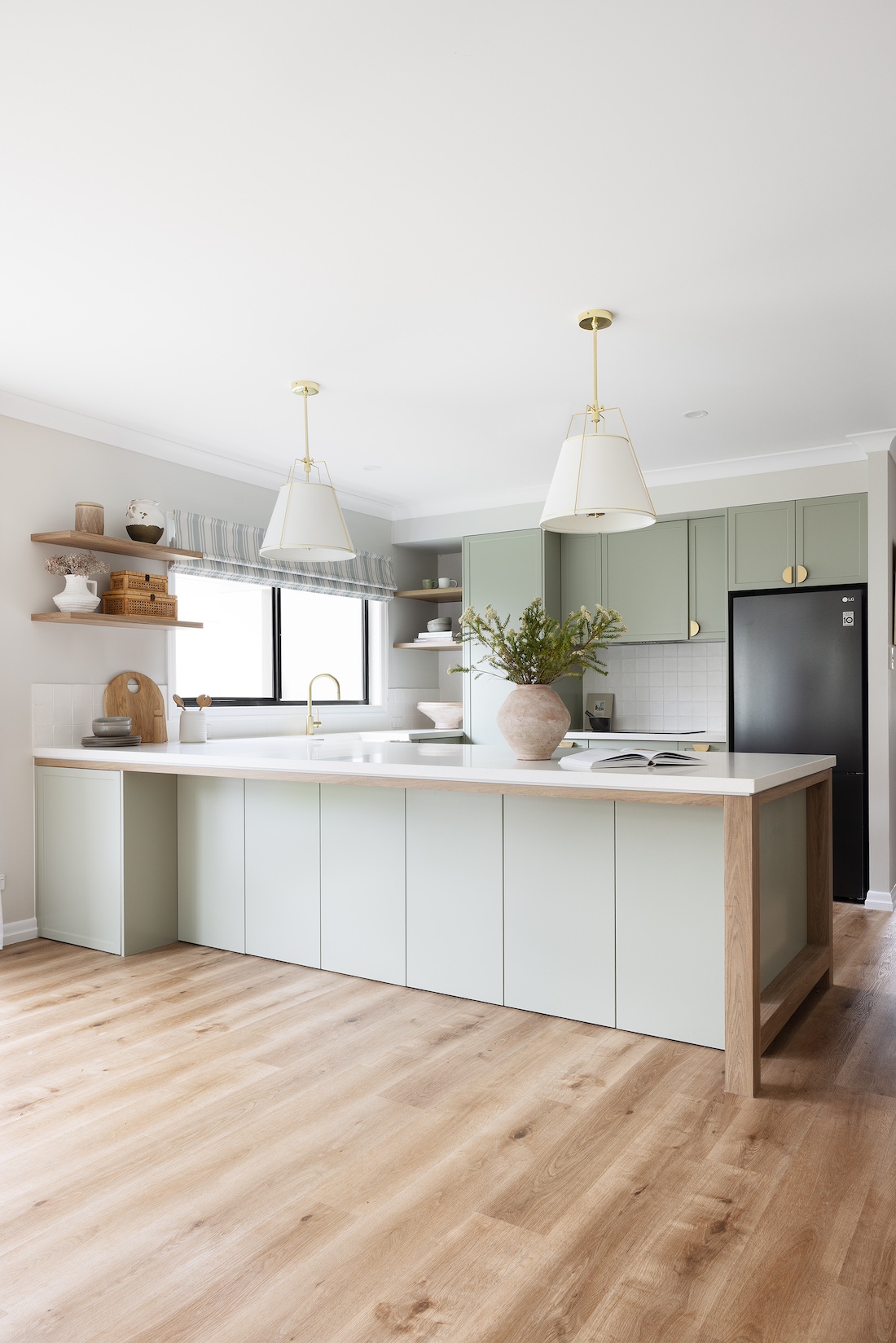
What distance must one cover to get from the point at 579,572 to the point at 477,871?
307 centimetres

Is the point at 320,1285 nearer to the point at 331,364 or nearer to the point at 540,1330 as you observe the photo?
the point at 540,1330

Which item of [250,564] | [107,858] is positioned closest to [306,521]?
[107,858]

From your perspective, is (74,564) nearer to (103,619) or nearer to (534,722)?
(103,619)

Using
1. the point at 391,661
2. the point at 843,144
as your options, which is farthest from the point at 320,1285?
the point at 391,661

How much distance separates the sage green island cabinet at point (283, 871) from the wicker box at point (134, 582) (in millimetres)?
1125

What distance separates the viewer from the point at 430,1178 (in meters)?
1.97

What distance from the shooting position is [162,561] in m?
4.55

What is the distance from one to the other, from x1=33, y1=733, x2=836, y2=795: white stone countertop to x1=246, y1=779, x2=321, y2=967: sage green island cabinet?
19cm

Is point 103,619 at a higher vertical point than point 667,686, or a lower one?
higher

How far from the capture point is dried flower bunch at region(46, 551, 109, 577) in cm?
396

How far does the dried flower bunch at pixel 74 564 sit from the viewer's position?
3957mm

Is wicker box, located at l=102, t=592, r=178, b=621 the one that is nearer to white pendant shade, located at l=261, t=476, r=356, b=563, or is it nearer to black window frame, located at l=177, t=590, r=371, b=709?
black window frame, located at l=177, t=590, r=371, b=709

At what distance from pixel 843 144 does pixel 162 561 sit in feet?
11.3

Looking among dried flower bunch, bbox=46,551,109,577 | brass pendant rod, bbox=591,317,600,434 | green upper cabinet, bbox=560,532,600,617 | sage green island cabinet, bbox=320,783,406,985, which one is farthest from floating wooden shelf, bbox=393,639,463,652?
brass pendant rod, bbox=591,317,600,434
